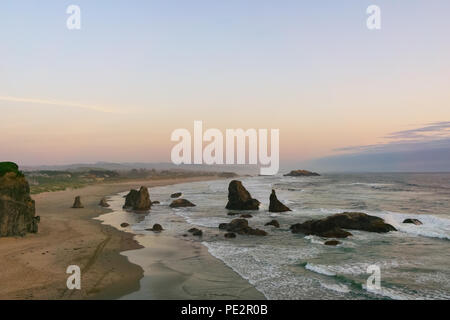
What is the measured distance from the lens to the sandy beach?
14375 mm

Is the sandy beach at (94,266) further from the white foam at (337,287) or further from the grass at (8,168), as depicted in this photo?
the grass at (8,168)

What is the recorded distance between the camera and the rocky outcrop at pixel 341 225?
29.3 meters

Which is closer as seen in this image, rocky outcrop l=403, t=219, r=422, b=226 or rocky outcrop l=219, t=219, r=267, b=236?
rocky outcrop l=219, t=219, r=267, b=236

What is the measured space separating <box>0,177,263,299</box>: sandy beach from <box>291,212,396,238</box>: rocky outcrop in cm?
1149

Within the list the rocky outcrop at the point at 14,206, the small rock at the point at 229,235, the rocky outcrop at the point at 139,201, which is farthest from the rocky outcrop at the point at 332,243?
the rocky outcrop at the point at 139,201

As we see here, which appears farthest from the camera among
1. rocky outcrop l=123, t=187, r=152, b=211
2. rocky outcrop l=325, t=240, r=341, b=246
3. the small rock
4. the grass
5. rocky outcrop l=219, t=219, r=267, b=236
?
rocky outcrop l=123, t=187, r=152, b=211

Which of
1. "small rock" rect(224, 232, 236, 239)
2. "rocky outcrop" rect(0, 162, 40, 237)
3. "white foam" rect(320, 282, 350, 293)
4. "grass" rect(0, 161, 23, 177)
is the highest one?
"grass" rect(0, 161, 23, 177)

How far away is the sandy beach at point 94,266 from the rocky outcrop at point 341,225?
37.7 ft

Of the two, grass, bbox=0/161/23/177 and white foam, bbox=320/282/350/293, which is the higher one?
grass, bbox=0/161/23/177

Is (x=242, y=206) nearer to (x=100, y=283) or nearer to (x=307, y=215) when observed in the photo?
(x=307, y=215)

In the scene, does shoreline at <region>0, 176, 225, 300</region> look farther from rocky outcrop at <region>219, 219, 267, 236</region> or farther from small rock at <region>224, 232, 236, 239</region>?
rocky outcrop at <region>219, 219, 267, 236</region>

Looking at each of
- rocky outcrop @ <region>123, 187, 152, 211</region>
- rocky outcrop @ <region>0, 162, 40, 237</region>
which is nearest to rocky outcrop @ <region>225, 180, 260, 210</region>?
rocky outcrop @ <region>123, 187, 152, 211</region>

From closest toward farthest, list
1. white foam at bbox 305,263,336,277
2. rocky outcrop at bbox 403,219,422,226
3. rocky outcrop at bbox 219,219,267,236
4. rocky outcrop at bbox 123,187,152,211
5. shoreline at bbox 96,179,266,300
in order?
shoreline at bbox 96,179,266,300
white foam at bbox 305,263,336,277
rocky outcrop at bbox 219,219,267,236
rocky outcrop at bbox 403,219,422,226
rocky outcrop at bbox 123,187,152,211

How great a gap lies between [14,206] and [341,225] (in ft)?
99.1
